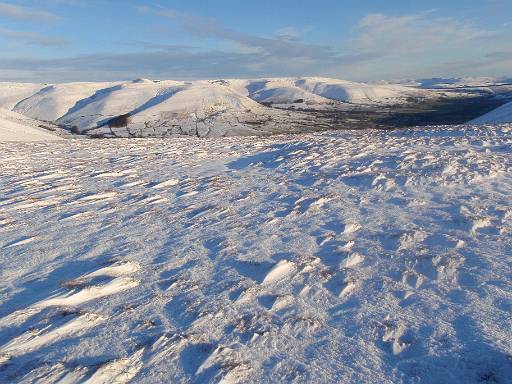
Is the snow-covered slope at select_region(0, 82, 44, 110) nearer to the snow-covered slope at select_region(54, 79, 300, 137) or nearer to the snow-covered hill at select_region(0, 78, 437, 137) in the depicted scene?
the snow-covered hill at select_region(0, 78, 437, 137)

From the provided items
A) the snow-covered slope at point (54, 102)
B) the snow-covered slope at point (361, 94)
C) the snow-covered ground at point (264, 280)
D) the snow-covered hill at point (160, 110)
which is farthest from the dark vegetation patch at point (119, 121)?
the snow-covered slope at point (361, 94)

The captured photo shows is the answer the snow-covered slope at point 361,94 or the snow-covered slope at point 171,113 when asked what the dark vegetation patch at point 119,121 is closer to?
the snow-covered slope at point 171,113

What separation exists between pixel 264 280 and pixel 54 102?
284 feet

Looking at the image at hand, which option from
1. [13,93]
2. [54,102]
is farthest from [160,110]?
[13,93]

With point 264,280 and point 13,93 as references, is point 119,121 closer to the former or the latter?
point 13,93

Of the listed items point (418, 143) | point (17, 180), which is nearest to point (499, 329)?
point (17, 180)

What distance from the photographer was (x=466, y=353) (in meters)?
3.96

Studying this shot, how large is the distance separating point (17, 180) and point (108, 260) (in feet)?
25.6

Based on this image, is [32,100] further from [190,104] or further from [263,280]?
[263,280]

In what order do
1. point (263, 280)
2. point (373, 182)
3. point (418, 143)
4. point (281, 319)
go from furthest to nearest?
point (418, 143) → point (373, 182) → point (263, 280) → point (281, 319)

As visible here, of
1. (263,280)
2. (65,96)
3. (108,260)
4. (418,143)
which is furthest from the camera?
(65,96)

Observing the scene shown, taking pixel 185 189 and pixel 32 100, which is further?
pixel 32 100

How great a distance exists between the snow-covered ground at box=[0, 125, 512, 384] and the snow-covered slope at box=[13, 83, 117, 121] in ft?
237

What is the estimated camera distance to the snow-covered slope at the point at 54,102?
76.4 m
